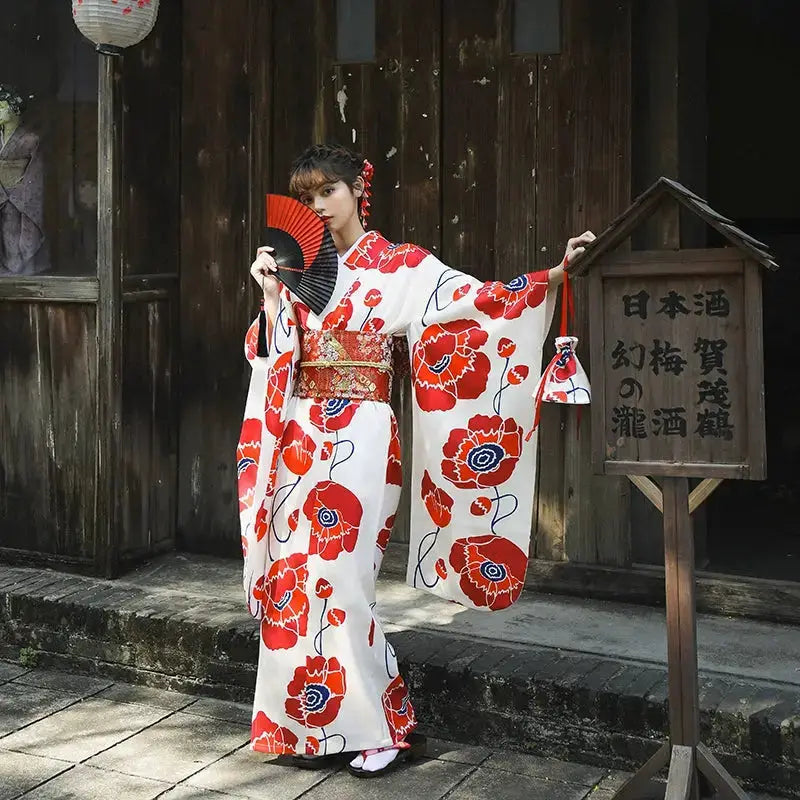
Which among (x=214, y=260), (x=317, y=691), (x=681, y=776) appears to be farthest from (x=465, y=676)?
(x=214, y=260)

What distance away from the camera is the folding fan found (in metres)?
4.70

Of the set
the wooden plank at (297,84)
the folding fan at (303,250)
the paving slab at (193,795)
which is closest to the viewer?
the paving slab at (193,795)

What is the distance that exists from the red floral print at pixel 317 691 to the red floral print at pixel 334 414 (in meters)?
0.80

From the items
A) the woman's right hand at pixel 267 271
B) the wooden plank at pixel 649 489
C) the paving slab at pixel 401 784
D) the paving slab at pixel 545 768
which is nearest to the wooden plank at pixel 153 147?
the woman's right hand at pixel 267 271

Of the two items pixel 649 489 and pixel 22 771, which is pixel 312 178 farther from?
pixel 22 771

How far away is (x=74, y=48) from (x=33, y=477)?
207cm

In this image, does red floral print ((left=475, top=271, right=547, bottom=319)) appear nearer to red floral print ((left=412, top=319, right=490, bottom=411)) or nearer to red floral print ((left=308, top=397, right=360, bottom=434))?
red floral print ((left=412, top=319, right=490, bottom=411))

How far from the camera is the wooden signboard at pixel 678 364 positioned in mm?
3840

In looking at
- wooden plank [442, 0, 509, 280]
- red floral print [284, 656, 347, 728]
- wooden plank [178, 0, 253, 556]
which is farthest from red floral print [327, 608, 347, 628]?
wooden plank [178, 0, 253, 556]

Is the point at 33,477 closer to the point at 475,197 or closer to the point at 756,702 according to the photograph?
the point at 475,197

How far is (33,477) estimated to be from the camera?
21.7 ft

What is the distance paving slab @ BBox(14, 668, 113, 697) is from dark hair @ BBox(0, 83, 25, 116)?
8.88 ft

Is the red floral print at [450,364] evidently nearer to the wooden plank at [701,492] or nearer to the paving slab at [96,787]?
the wooden plank at [701,492]

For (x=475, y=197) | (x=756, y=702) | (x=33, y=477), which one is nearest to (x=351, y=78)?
(x=475, y=197)
